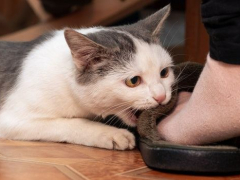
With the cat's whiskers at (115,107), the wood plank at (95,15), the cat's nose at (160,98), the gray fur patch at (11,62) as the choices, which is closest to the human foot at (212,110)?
the cat's nose at (160,98)

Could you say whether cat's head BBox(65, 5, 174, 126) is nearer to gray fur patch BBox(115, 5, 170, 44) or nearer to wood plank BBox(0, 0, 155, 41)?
gray fur patch BBox(115, 5, 170, 44)

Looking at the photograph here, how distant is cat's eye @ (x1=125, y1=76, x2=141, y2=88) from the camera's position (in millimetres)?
1507

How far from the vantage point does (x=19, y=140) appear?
1750 mm

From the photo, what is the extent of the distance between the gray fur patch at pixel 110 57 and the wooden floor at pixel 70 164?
0.84ft

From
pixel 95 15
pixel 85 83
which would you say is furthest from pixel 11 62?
pixel 95 15

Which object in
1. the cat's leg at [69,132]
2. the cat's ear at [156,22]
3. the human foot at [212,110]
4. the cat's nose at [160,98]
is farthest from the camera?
the cat's ear at [156,22]

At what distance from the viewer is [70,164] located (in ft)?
4.70

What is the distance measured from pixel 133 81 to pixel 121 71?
2.3 inches

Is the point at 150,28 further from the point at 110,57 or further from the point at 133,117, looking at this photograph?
the point at 133,117

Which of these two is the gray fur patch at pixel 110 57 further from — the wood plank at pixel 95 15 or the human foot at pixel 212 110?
the wood plank at pixel 95 15

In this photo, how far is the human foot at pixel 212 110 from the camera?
1208 mm

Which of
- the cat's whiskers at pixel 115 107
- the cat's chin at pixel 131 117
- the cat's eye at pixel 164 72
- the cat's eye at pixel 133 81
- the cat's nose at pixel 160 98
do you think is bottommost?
the cat's chin at pixel 131 117

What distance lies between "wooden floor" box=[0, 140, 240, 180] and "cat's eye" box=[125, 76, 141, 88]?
237mm

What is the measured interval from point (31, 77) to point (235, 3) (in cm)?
91
